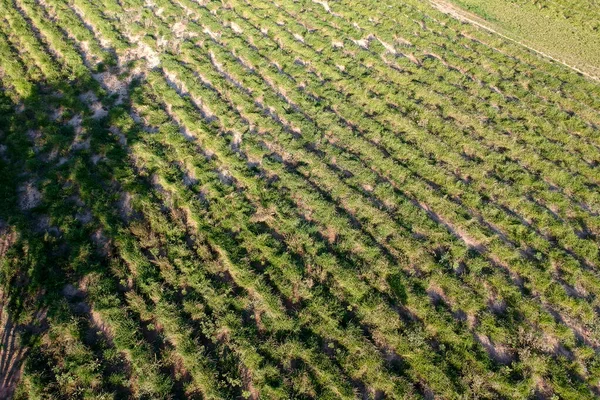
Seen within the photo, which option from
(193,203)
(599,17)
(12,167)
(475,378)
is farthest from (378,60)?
(599,17)

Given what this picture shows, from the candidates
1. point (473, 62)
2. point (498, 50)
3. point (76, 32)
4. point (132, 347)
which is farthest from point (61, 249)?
point (498, 50)

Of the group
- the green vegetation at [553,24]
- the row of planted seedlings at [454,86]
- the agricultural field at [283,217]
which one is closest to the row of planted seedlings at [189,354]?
the agricultural field at [283,217]

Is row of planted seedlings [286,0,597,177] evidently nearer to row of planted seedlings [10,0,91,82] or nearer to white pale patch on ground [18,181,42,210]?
row of planted seedlings [10,0,91,82]

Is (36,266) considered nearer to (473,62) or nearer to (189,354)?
(189,354)

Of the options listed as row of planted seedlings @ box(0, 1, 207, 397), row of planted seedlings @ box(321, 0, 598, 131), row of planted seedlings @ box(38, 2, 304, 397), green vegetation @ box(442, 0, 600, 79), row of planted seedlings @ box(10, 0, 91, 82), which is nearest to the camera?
row of planted seedlings @ box(0, 1, 207, 397)

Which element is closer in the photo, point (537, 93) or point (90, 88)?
point (90, 88)

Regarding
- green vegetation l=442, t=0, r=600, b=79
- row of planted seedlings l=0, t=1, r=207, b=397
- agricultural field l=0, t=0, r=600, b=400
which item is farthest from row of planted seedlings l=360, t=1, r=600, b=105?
row of planted seedlings l=0, t=1, r=207, b=397

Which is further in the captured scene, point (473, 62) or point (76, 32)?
point (473, 62)

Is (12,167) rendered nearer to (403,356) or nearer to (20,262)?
(20,262)
